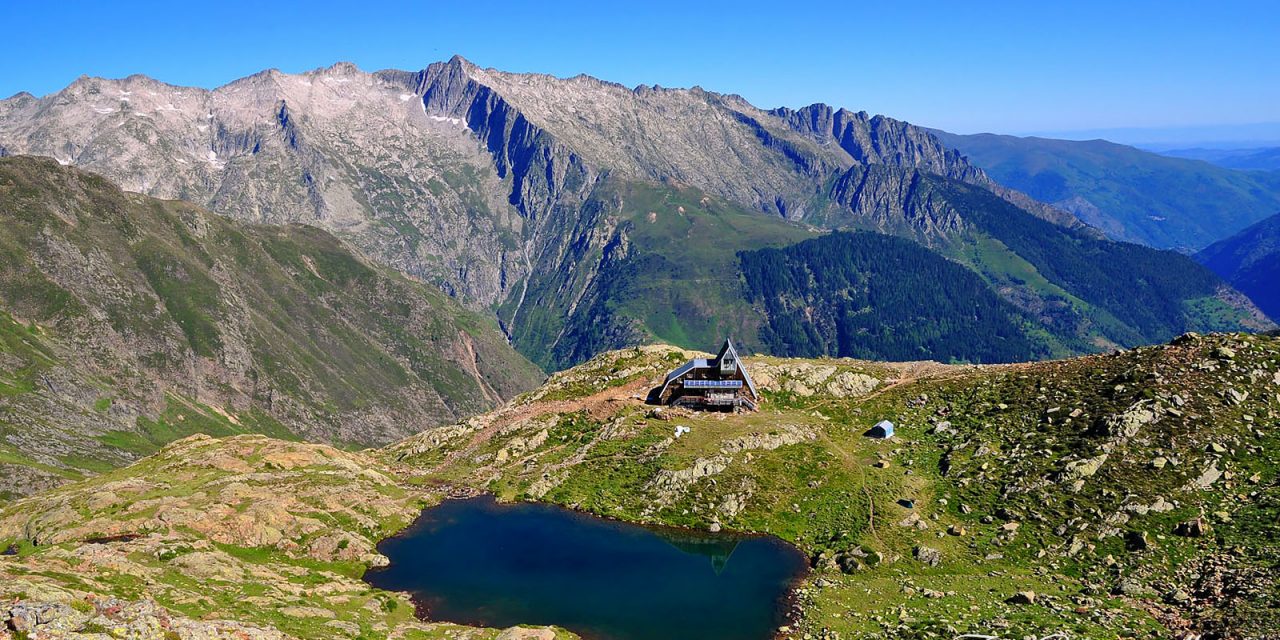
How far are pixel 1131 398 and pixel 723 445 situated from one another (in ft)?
166

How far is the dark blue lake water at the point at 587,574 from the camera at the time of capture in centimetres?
7088

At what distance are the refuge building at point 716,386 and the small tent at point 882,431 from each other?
18.3 metres

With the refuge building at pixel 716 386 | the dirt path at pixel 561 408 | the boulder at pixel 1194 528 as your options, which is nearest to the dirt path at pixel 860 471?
the refuge building at pixel 716 386

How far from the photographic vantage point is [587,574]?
264 feet

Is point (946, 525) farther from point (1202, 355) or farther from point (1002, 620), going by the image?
point (1202, 355)

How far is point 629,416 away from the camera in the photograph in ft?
381

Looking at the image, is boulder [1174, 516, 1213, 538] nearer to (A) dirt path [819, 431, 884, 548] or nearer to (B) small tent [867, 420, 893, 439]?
(A) dirt path [819, 431, 884, 548]

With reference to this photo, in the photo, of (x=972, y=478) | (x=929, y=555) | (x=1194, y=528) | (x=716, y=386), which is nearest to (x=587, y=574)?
(x=929, y=555)

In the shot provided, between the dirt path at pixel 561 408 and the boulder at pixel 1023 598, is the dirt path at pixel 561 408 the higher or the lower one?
the higher one

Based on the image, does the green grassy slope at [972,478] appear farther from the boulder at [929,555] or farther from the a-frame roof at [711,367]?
the a-frame roof at [711,367]

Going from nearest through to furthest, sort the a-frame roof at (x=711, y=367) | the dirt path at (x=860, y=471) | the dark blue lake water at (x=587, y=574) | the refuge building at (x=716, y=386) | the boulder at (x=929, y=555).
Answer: the dark blue lake water at (x=587, y=574) → the boulder at (x=929, y=555) → the dirt path at (x=860, y=471) → the refuge building at (x=716, y=386) → the a-frame roof at (x=711, y=367)

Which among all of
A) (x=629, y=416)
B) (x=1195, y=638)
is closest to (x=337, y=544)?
(x=629, y=416)

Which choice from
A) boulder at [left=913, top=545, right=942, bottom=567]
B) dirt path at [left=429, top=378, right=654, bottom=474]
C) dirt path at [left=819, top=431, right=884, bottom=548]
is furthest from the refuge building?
boulder at [left=913, top=545, right=942, bottom=567]

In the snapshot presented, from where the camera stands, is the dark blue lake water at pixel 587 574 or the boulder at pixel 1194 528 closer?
the dark blue lake water at pixel 587 574
